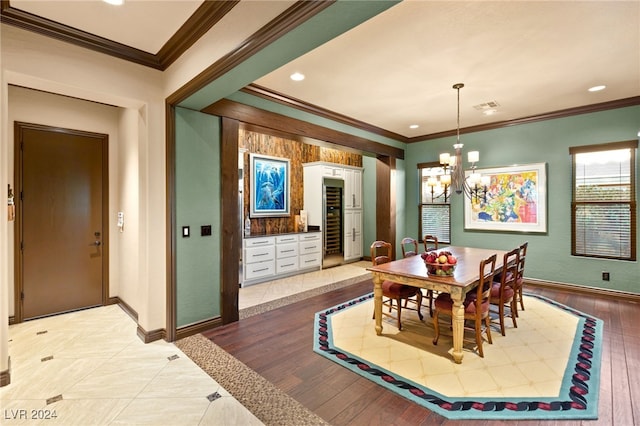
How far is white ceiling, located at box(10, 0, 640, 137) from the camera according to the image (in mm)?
2318

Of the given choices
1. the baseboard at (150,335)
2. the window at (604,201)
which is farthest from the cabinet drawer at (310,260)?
the window at (604,201)

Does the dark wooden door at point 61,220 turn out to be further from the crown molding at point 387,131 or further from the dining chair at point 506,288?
the dining chair at point 506,288

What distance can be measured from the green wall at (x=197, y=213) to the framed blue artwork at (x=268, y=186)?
2.40 metres

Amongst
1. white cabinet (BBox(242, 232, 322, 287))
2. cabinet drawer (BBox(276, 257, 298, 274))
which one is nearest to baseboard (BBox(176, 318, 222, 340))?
white cabinet (BBox(242, 232, 322, 287))

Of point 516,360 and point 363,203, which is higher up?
point 363,203

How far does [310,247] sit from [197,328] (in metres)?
3.32

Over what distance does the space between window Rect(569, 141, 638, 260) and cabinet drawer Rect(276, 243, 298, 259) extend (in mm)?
4724

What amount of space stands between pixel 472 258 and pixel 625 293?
2737mm

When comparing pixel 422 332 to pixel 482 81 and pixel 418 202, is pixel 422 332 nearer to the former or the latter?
pixel 482 81

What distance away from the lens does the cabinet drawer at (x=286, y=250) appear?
5.76 meters

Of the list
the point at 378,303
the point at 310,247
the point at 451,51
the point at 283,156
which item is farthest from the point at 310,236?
the point at 451,51

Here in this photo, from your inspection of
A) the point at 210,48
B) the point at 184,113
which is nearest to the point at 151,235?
the point at 184,113

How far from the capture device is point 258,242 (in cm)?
542

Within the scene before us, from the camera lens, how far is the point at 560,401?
7.00 feet
